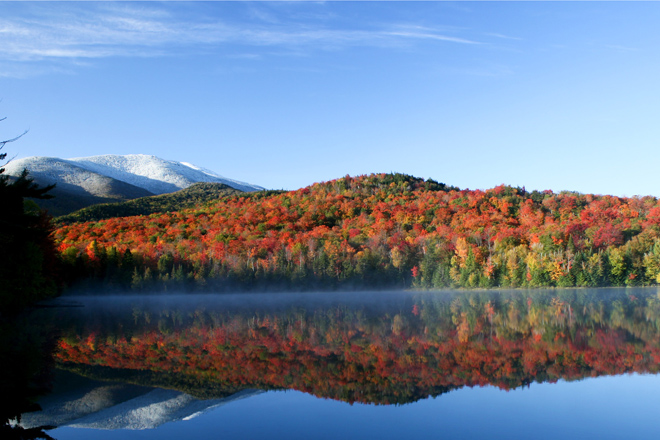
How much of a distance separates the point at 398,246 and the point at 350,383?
3045 inches

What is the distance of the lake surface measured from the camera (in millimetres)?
10414

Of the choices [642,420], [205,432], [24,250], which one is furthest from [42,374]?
[24,250]

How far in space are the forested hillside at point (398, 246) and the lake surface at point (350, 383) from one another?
186ft

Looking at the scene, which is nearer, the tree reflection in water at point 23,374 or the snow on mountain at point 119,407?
the tree reflection in water at point 23,374

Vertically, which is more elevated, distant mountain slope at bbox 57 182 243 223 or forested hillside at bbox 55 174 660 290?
distant mountain slope at bbox 57 182 243 223

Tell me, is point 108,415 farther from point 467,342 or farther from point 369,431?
point 467,342

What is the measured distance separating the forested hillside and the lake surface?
2231 inches

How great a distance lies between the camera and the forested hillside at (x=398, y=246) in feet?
250

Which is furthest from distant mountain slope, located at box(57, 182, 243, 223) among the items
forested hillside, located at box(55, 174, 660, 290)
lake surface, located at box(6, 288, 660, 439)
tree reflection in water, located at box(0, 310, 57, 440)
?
lake surface, located at box(6, 288, 660, 439)

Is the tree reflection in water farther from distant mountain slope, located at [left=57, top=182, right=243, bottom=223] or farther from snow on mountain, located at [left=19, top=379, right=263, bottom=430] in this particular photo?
distant mountain slope, located at [left=57, top=182, right=243, bottom=223]

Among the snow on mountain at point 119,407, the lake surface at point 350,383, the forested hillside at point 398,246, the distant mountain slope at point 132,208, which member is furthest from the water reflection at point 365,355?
the distant mountain slope at point 132,208

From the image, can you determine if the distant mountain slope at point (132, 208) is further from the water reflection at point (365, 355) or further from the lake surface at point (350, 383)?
the lake surface at point (350, 383)

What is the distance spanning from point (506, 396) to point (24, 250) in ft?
119

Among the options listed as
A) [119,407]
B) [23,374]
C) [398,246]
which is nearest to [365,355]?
[119,407]
